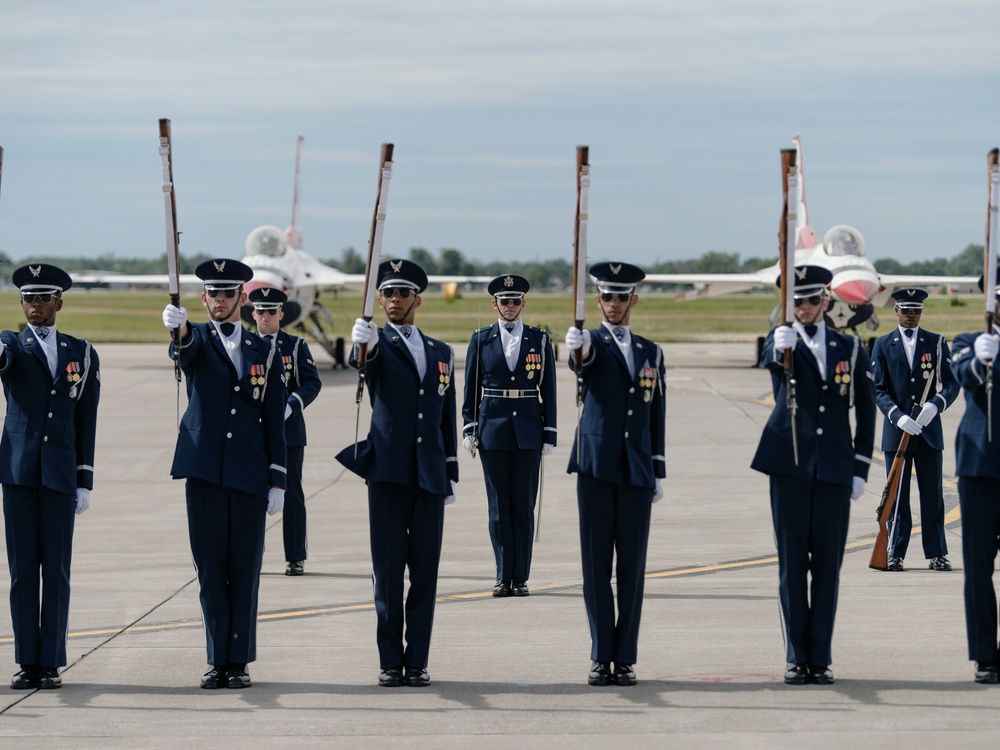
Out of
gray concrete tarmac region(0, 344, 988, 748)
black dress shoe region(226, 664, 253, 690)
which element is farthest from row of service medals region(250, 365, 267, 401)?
gray concrete tarmac region(0, 344, 988, 748)

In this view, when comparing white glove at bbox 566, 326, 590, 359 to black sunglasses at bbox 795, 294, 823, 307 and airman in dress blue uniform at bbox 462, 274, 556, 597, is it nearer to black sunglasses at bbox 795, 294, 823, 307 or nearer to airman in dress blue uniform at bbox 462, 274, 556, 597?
black sunglasses at bbox 795, 294, 823, 307

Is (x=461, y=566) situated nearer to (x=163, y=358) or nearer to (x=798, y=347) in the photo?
(x=798, y=347)

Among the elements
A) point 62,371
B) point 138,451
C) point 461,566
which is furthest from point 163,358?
point 62,371

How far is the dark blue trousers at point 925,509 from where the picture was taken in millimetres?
10602

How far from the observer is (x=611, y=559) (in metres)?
7.42

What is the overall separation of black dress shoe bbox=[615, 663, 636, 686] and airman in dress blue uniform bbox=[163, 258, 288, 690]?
6.14ft

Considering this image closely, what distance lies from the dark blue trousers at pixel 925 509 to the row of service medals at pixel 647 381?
3.95 m

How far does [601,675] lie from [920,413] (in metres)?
4.39

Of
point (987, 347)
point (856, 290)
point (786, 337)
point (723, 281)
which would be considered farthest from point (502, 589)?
point (723, 281)

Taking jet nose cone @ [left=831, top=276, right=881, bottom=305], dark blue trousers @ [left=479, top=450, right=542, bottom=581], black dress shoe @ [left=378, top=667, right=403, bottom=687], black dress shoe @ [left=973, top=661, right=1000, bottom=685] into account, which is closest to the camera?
black dress shoe @ [left=973, top=661, right=1000, bottom=685]

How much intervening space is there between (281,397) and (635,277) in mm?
1990

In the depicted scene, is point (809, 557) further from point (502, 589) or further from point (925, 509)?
point (925, 509)

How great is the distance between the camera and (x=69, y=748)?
20.1 ft

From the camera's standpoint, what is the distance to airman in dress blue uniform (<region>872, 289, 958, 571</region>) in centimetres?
1062
